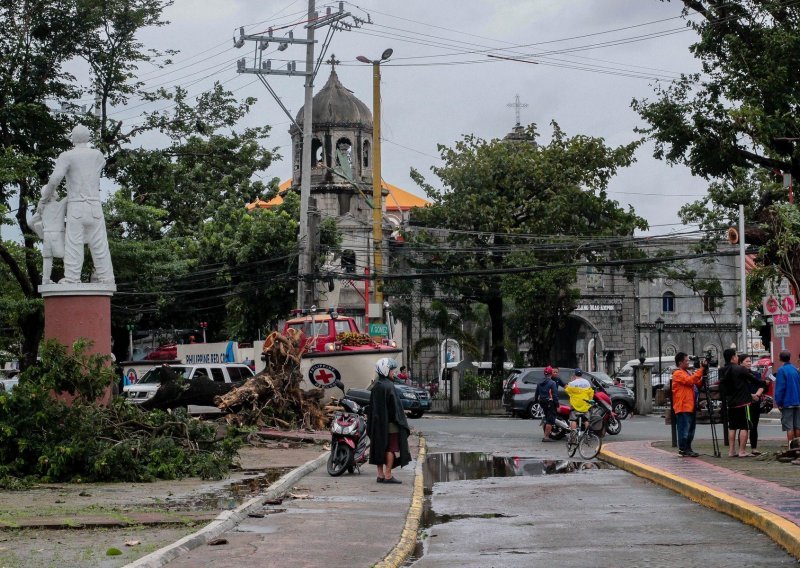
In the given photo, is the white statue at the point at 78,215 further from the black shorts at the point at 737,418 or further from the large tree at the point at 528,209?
the large tree at the point at 528,209

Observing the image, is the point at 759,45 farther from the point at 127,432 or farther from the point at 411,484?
the point at 127,432

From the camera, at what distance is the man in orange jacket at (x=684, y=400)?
21109mm

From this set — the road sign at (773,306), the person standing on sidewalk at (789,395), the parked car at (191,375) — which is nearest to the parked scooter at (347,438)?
the person standing on sidewalk at (789,395)

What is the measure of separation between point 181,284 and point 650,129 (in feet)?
89.4

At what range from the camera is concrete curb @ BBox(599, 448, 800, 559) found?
10.9 m

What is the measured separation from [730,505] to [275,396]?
A: 15.8 metres

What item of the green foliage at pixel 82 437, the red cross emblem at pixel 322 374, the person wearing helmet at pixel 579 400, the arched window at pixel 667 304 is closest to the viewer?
the green foliage at pixel 82 437

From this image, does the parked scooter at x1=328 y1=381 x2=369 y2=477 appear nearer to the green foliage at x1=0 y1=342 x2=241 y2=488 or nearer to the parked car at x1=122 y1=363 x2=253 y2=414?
the green foliage at x1=0 y1=342 x2=241 y2=488

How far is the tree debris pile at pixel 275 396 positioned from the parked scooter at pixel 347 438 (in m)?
9.03

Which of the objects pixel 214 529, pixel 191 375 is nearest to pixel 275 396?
pixel 191 375

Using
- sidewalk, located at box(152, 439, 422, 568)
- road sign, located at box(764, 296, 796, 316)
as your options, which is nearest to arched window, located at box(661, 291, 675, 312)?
road sign, located at box(764, 296, 796, 316)

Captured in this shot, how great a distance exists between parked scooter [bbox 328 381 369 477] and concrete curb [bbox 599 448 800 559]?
4.26 metres

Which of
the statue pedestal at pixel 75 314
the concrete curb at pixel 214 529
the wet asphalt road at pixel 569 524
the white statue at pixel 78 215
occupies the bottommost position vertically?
the wet asphalt road at pixel 569 524

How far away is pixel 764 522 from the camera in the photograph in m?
11.9
